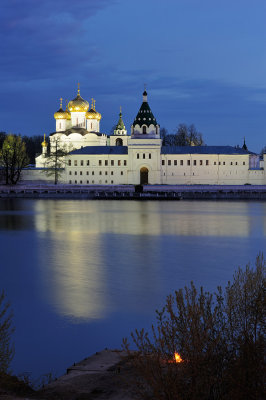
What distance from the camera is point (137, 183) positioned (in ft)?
→ 211

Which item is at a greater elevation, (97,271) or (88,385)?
(88,385)

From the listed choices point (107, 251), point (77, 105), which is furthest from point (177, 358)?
point (77, 105)

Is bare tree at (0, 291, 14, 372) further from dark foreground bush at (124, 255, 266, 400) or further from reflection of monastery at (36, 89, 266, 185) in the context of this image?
reflection of monastery at (36, 89, 266, 185)

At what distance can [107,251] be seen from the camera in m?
18.1

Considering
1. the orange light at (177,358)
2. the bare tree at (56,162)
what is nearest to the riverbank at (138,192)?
the bare tree at (56,162)

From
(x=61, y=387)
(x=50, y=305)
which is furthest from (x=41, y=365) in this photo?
(x=50, y=305)

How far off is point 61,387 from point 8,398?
711mm

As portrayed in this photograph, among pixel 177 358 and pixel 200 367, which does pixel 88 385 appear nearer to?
pixel 177 358

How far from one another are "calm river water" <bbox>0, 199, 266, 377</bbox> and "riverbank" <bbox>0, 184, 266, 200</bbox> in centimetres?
2626

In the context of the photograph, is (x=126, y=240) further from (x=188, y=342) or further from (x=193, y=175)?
(x=193, y=175)

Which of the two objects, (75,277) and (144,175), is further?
(144,175)

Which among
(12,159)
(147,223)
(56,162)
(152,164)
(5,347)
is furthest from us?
(152,164)

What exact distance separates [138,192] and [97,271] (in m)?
42.9

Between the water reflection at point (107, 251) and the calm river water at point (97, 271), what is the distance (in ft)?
0.08
